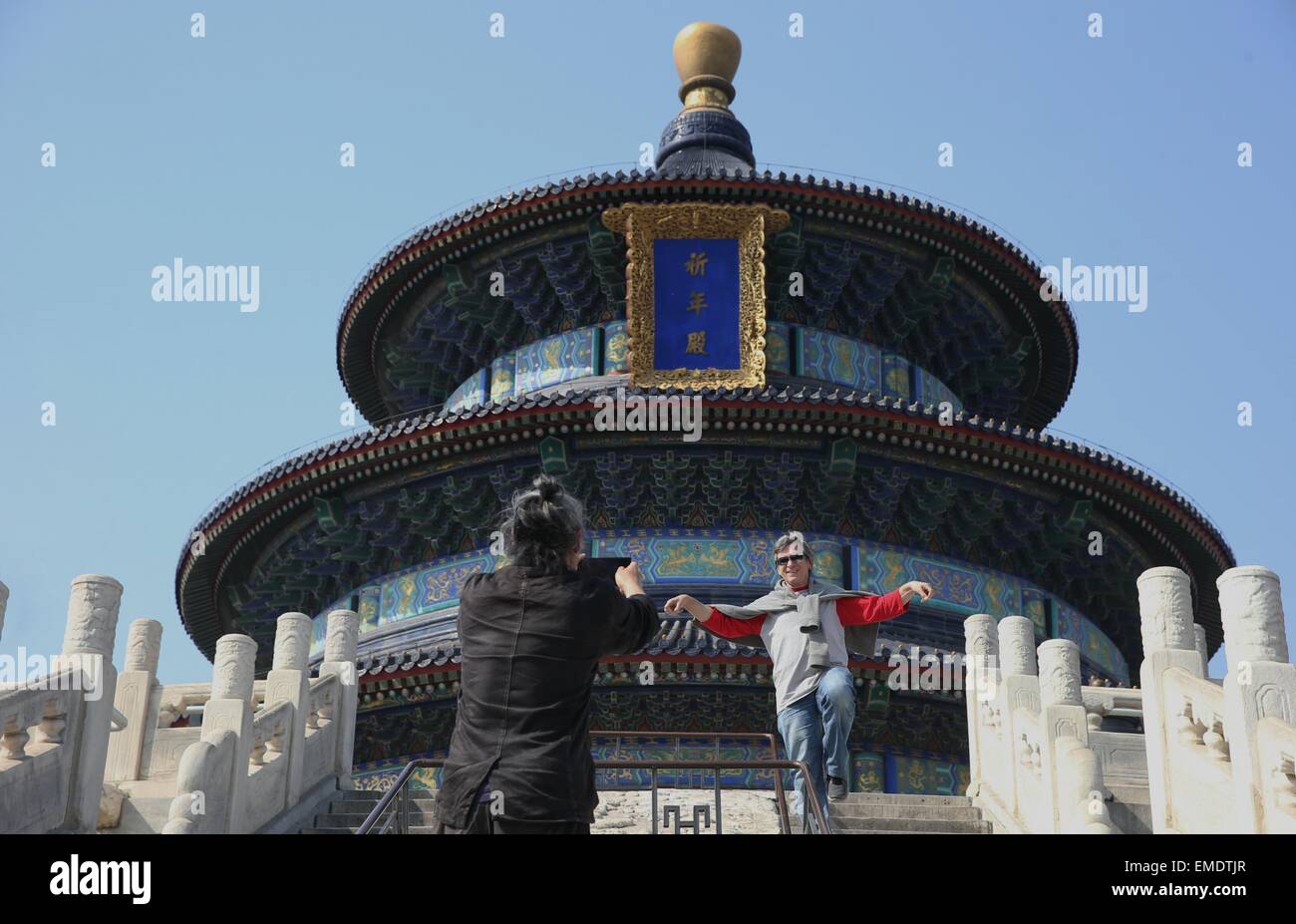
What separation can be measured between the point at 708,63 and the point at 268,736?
16.5 metres

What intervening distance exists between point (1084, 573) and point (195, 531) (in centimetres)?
1090

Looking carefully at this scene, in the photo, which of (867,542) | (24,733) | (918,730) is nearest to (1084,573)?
(867,542)

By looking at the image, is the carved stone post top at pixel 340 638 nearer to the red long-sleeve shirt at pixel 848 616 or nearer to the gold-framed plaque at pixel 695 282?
the red long-sleeve shirt at pixel 848 616

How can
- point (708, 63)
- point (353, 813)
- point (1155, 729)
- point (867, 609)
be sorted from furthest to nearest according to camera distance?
point (708, 63) < point (353, 813) < point (1155, 729) < point (867, 609)

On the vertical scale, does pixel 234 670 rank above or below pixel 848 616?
above

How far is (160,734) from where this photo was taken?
1464cm

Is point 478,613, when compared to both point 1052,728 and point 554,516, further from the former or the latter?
point 1052,728

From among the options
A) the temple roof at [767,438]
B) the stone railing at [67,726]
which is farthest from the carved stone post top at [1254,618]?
the temple roof at [767,438]

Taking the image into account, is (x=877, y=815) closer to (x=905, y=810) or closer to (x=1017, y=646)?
(x=905, y=810)

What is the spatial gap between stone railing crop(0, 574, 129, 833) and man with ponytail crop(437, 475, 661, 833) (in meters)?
4.74

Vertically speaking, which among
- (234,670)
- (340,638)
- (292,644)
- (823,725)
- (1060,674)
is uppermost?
(340,638)

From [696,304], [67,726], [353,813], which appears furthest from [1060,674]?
[696,304]

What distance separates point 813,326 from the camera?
76.9ft

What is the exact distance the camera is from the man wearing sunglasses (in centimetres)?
1047
